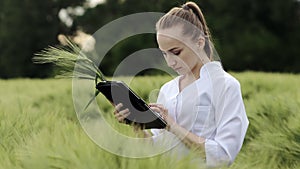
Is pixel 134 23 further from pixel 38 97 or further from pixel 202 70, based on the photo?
pixel 202 70

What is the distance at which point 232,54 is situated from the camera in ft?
47.8

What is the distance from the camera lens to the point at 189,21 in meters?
1.63

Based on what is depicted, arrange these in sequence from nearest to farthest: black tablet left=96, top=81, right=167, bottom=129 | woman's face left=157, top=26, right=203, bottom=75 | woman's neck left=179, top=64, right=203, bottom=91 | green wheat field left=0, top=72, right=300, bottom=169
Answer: green wheat field left=0, top=72, right=300, bottom=169, black tablet left=96, top=81, right=167, bottom=129, woman's face left=157, top=26, right=203, bottom=75, woman's neck left=179, top=64, right=203, bottom=91

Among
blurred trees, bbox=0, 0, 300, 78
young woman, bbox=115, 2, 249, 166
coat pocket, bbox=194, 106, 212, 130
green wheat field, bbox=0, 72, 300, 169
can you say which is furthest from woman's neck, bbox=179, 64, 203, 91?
blurred trees, bbox=0, 0, 300, 78

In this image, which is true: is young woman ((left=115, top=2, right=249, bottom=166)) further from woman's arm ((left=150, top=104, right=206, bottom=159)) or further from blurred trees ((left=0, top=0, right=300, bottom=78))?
blurred trees ((left=0, top=0, right=300, bottom=78))

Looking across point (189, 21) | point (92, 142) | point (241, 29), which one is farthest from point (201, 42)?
point (241, 29)

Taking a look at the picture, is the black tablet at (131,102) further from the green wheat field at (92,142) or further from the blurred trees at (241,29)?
the blurred trees at (241,29)

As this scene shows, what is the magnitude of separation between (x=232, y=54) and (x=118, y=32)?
3.12 m

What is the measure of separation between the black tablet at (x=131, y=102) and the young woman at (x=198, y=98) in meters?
0.02

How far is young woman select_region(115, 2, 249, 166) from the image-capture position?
59.7 inches

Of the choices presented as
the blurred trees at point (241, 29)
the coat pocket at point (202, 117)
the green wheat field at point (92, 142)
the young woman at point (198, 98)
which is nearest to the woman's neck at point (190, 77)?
the young woman at point (198, 98)

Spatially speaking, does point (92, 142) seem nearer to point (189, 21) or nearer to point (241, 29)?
point (189, 21)

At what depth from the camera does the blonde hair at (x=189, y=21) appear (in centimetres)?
161

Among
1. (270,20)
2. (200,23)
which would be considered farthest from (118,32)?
(200,23)
